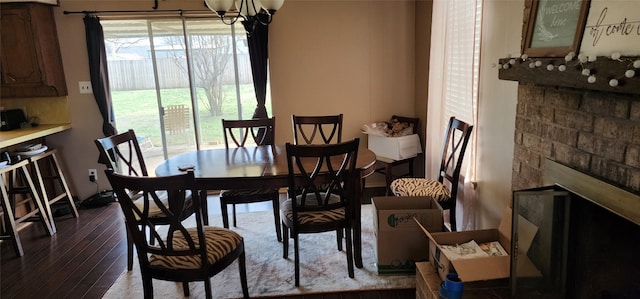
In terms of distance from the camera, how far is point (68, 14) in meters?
4.10

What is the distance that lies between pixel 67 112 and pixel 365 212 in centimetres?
333

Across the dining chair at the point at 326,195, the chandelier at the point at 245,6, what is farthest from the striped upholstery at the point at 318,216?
the chandelier at the point at 245,6

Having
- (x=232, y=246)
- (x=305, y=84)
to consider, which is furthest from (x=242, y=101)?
(x=232, y=246)

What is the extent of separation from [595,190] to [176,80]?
393 cm

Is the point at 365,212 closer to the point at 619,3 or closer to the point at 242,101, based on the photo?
the point at 242,101

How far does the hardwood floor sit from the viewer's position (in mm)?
2609

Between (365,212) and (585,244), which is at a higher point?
(585,244)

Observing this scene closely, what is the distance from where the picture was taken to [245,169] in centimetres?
263

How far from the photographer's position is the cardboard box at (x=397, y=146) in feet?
13.0

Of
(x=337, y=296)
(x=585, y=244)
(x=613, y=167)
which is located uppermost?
(x=613, y=167)

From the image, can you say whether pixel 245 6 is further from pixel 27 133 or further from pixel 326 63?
pixel 27 133

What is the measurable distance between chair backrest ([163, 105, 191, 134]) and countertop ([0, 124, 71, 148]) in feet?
3.32

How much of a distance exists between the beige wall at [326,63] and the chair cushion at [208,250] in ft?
7.25

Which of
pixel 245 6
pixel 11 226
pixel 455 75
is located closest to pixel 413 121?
pixel 455 75
